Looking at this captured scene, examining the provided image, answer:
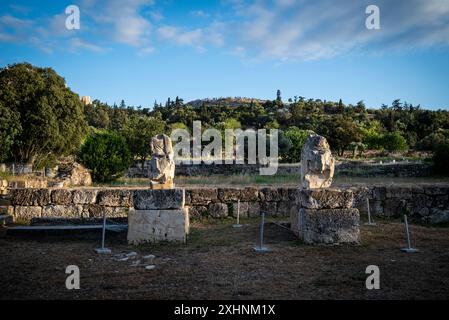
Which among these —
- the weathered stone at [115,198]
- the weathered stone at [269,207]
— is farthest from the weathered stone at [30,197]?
the weathered stone at [269,207]

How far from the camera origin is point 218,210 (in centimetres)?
992

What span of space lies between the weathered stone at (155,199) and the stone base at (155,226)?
10 cm

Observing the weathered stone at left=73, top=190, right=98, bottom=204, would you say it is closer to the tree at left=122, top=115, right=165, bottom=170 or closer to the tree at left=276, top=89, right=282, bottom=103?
the tree at left=122, top=115, right=165, bottom=170

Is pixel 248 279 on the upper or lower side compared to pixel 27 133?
lower

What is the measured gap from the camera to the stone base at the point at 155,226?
23.6 feet

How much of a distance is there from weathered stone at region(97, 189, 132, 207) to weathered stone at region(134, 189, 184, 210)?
2.55m

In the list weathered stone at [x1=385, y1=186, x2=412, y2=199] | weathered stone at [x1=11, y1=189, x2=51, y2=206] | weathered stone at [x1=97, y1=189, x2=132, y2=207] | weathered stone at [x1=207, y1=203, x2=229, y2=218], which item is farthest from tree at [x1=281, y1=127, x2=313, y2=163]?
weathered stone at [x1=11, y1=189, x2=51, y2=206]

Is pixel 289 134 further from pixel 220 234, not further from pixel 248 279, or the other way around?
pixel 248 279

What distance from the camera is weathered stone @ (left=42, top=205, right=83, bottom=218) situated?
366 inches

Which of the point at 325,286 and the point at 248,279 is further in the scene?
the point at 248,279

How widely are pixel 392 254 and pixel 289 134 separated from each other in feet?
100

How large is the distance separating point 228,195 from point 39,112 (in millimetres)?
20451
